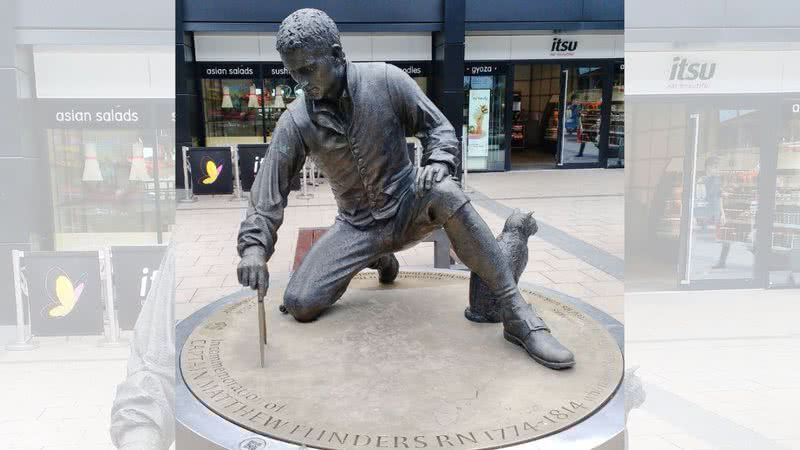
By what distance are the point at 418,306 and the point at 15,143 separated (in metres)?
3.57

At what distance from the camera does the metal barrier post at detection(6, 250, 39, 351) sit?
14.9 feet

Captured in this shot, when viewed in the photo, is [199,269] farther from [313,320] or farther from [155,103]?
[313,320]

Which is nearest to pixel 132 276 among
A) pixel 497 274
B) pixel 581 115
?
pixel 497 274

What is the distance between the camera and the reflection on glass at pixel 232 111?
13672 mm

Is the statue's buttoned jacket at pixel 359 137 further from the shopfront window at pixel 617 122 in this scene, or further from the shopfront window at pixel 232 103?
the shopfront window at pixel 617 122

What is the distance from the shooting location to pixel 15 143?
476cm

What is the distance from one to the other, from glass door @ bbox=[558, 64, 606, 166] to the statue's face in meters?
12.8

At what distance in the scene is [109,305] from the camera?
15.6ft

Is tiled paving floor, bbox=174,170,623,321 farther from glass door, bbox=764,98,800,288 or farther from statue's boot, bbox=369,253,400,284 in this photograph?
statue's boot, bbox=369,253,400,284

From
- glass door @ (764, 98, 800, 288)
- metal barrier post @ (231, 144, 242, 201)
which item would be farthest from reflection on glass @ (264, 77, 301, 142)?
glass door @ (764, 98, 800, 288)

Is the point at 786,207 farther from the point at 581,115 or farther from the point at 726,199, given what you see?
the point at 581,115

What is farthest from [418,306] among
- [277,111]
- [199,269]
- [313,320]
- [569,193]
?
[277,111]

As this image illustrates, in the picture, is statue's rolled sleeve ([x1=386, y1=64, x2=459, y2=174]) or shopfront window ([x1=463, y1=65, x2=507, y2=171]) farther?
shopfront window ([x1=463, y1=65, x2=507, y2=171])

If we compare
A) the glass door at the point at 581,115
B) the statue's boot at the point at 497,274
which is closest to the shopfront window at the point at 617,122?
the glass door at the point at 581,115
